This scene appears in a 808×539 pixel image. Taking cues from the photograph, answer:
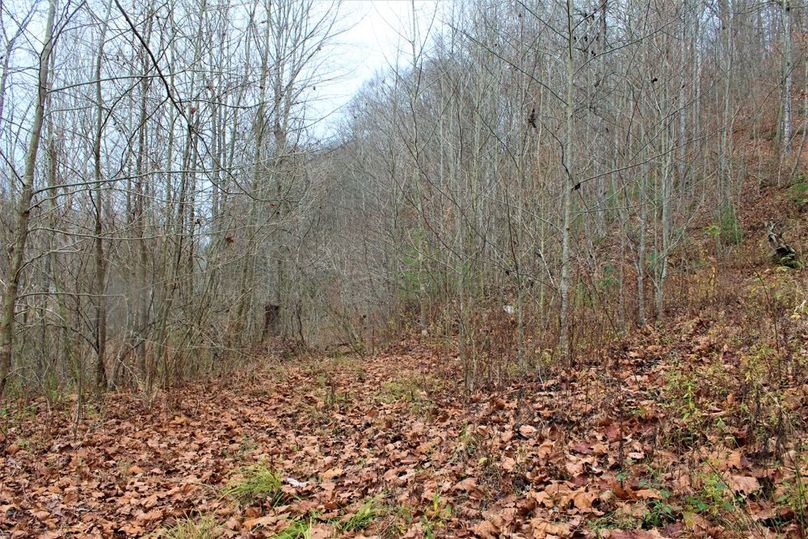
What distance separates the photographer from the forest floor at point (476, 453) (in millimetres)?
2791

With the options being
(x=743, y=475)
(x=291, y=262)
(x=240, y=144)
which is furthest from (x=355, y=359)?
(x=743, y=475)

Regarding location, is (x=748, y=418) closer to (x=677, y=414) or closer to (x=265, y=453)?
(x=677, y=414)

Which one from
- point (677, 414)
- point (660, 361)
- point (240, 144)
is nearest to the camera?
point (677, 414)

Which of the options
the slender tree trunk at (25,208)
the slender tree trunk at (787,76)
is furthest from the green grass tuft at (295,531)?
the slender tree trunk at (787,76)

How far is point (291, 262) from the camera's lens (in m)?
12.4

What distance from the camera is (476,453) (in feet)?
12.7

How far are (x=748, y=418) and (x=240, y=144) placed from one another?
8667mm

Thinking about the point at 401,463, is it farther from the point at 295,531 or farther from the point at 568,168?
the point at 568,168

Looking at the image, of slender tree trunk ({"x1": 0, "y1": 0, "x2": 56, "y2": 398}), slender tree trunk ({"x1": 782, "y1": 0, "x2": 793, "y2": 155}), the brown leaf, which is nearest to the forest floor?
the brown leaf

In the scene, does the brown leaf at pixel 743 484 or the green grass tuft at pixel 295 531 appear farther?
the green grass tuft at pixel 295 531

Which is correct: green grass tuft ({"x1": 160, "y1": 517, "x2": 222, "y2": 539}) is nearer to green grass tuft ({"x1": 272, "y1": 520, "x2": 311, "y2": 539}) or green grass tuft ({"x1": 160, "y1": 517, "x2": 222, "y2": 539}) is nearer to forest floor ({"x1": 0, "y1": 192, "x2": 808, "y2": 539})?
forest floor ({"x1": 0, "y1": 192, "x2": 808, "y2": 539})

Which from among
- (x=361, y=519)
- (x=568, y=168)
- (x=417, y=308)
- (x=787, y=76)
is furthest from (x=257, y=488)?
(x=787, y=76)

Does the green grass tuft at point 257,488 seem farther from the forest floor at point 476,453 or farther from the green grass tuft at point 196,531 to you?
the green grass tuft at point 196,531

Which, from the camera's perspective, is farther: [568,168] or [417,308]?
[417,308]
